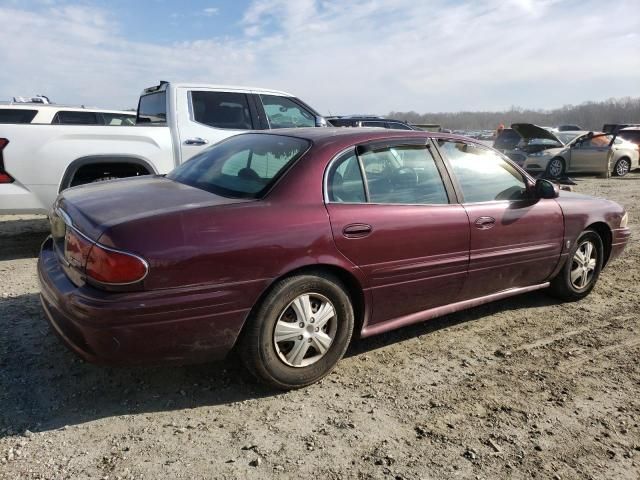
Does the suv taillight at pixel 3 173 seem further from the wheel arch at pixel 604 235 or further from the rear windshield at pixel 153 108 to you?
the wheel arch at pixel 604 235

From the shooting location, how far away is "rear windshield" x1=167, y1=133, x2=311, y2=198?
10.6 ft

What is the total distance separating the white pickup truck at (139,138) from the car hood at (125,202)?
2.15 metres

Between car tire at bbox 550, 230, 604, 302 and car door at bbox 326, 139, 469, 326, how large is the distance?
1403 mm

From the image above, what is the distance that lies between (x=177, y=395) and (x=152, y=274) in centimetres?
88

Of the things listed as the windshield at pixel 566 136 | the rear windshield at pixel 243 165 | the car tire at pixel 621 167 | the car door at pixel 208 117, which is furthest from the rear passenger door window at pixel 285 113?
the car tire at pixel 621 167

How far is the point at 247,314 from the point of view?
2.85m

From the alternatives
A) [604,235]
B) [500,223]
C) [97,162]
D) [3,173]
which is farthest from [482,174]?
[3,173]

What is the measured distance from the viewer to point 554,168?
1541cm

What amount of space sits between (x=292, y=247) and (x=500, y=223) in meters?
1.82

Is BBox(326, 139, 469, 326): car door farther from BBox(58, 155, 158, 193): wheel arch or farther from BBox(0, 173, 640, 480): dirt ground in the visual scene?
BBox(58, 155, 158, 193): wheel arch

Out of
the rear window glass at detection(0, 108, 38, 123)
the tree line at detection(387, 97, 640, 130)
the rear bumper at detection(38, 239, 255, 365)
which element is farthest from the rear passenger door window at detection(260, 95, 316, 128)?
the tree line at detection(387, 97, 640, 130)

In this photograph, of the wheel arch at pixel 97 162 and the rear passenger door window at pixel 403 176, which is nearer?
the rear passenger door window at pixel 403 176

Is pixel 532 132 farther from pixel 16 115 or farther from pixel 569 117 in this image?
pixel 569 117

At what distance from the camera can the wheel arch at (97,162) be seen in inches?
215
